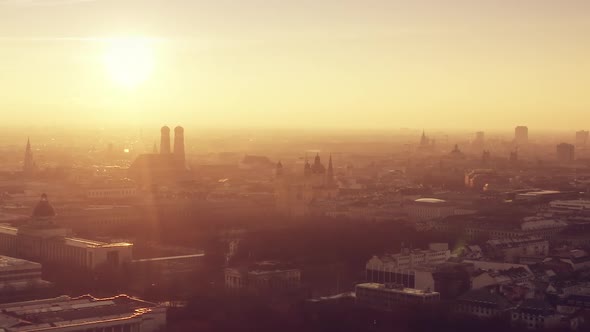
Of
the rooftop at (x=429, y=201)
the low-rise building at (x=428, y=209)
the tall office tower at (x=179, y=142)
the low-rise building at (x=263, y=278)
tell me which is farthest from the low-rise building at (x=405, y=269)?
the tall office tower at (x=179, y=142)

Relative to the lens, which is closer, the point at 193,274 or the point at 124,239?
A: the point at 193,274

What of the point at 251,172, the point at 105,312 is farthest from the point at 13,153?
the point at 105,312

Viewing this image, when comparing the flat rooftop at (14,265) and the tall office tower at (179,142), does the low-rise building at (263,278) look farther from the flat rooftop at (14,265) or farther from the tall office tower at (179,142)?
the tall office tower at (179,142)

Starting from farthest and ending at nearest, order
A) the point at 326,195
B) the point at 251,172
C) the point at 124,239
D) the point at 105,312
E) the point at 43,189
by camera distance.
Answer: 1. the point at 251,172
2. the point at 43,189
3. the point at 326,195
4. the point at 124,239
5. the point at 105,312

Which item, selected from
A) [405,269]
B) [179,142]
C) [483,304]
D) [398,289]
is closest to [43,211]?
[405,269]

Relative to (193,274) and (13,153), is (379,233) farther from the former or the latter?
(13,153)

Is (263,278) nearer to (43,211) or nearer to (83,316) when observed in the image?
(83,316)
